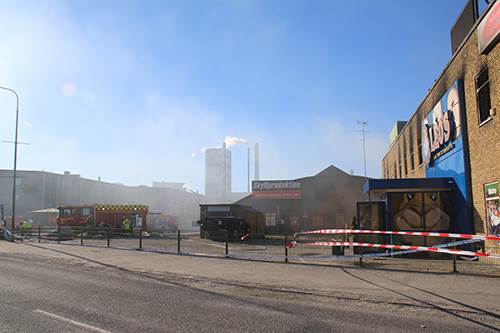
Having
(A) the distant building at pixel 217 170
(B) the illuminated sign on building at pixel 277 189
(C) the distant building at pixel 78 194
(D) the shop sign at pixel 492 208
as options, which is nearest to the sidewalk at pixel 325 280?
(D) the shop sign at pixel 492 208

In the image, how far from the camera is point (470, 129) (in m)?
15.4

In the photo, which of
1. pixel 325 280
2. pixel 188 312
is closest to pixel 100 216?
pixel 325 280

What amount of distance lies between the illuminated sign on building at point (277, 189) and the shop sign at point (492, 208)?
35.5 metres

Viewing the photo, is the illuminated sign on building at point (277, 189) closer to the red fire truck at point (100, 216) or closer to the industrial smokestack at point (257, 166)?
the red fire truck at point (100, 216)

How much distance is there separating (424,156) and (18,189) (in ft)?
246

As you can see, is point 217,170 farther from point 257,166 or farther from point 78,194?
point 78,194

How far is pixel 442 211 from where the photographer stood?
17.2m

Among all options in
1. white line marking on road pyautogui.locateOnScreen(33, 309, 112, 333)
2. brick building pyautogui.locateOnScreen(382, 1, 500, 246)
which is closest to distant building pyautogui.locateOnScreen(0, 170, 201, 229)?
brick building pyautogui.locateOnScreen(382, 1, 500, 246)

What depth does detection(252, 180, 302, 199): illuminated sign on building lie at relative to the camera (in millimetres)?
49562

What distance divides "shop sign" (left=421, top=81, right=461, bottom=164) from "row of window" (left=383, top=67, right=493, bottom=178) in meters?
1.56

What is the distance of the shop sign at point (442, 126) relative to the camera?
16750 millimetres

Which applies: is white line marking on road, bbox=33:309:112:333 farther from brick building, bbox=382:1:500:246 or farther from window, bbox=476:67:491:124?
window, bbox=476:67:491:124

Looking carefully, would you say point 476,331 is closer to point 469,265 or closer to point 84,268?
point 469,265

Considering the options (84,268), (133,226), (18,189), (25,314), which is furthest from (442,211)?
(18,189)
